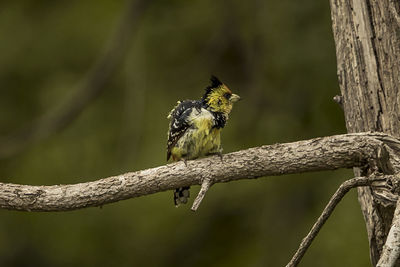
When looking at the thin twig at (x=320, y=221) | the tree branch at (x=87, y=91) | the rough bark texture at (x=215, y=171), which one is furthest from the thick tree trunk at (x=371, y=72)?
the tree branch at (x=87, y=91)

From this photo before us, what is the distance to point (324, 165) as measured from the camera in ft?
10.7

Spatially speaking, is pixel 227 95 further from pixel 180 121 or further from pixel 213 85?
pixel 180 121

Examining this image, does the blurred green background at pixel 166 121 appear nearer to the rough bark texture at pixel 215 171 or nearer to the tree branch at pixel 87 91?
the tree branch at pixel 87 91

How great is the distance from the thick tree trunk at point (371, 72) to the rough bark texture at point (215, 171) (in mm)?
323

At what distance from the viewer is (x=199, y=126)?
176 inches

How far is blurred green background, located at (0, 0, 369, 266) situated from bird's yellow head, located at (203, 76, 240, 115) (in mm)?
1847

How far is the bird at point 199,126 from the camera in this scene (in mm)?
4410

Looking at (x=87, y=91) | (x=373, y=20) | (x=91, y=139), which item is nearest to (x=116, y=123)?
(x=91, y=139)

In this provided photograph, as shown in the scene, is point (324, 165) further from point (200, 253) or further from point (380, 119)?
point (200, 253)

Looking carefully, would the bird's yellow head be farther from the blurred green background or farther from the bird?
the blurred green background

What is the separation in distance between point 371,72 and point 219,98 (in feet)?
4.24

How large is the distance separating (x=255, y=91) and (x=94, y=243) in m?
2.24

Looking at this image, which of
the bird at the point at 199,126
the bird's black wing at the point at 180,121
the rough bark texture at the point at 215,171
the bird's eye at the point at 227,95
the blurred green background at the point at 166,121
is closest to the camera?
the rough bark texture at the point at 215,171

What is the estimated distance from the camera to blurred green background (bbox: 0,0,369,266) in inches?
264
